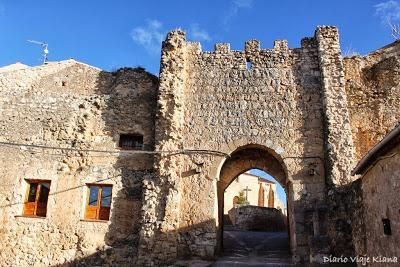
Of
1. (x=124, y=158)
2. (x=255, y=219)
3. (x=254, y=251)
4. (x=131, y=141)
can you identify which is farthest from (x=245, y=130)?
(x=255, y=219)

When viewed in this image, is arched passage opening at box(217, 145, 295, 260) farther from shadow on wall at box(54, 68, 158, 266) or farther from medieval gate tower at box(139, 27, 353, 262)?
shadow on wall at box(54, 68, 158, 266)

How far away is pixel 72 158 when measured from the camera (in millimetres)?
10930

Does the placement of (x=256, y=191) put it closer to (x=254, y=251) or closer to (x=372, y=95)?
(x=254, y=251)

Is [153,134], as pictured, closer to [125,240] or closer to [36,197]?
[125,240]

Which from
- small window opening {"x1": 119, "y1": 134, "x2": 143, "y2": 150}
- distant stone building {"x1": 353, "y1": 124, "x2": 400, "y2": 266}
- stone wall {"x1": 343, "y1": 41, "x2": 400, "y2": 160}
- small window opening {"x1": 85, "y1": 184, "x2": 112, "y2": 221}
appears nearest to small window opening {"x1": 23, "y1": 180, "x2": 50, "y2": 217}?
small window opening {"x1": 85, "y1": 184, "x2": 112, "y2": 221}

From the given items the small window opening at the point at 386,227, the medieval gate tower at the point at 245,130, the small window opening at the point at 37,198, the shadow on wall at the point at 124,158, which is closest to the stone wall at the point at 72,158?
the shadow on wall at the point at 124,158

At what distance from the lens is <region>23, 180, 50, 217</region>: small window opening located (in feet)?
35.0

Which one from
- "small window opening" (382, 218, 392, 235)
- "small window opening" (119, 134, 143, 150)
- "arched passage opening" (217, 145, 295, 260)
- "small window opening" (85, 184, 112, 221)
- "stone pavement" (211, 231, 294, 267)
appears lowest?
"stone pavement" (211, 231, 294, 267)

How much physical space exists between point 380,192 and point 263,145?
4.42 m

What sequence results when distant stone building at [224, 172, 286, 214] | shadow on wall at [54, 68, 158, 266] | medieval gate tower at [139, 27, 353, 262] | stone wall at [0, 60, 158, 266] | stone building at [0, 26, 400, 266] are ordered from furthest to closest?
distant stone building at [224, 172, 286, 214] < stone wall at [0, 60, 158, 266] < shadow on wall at [54, 68, 158, 266] < stone building at [0, 26, 400, 266] < medieval gate tower at [139, 27, 353, 262]

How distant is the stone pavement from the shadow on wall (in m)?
2.81

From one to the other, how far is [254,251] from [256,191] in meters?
23.3

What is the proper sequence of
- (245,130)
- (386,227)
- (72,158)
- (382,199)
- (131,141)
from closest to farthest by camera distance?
(386,227) → (382,199) → (245,130) → (72,158) → (131,141)

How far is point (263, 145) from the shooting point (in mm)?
→ 10117
